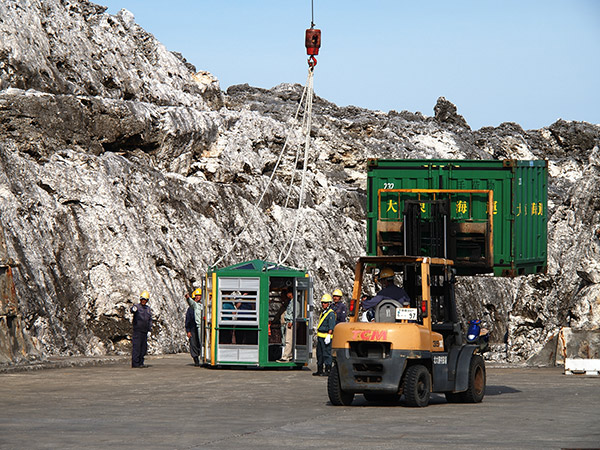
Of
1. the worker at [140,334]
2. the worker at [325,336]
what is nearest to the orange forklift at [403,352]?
the worker at [325,336]

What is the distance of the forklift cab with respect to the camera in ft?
77.9

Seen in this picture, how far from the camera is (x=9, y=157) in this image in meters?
30.5

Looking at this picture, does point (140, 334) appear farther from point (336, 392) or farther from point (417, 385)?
point (417, 385)

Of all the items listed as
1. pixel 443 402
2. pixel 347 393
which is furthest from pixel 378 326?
pixel 443 402

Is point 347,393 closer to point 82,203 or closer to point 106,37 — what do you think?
point 82,203

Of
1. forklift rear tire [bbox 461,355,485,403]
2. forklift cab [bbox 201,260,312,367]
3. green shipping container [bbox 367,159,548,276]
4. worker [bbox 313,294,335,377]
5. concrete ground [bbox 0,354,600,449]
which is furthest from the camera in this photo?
forklift cab [bbox 201,260,312,367]

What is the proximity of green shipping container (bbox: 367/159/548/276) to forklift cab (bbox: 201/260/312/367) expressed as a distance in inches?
176

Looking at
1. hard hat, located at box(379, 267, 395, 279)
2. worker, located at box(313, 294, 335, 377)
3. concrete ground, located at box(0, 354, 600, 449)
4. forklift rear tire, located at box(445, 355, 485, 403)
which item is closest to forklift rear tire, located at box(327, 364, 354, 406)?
concrete ground, located at box(0, 354, 600, 449)

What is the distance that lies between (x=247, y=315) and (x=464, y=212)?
7.09 metres

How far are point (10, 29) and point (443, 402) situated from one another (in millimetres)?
23698

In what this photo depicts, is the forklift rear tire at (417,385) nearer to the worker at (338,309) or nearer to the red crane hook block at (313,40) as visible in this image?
the worker at (338,309)

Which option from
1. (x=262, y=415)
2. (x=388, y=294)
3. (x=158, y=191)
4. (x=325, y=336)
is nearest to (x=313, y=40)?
(x=325, y=336)

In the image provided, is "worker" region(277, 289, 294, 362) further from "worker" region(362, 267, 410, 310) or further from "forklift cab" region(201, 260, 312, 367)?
"worker" region(362, 267, 410, 310)

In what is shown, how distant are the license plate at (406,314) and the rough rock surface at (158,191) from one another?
14.9 meters
